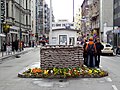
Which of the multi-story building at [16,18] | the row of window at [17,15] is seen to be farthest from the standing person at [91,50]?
the row of window at [17,15]

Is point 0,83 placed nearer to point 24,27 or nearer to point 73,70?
point 73,70

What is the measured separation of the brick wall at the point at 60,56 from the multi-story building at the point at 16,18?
38659 millimetres

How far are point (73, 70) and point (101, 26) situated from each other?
221 ft

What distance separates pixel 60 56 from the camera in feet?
55.3

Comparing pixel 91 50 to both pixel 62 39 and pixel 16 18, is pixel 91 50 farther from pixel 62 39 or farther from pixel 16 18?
pixel 16 18

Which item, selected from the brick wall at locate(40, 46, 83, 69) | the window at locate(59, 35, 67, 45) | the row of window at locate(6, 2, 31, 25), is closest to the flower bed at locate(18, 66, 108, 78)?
the brick wall at locate(40, 46, 83, 69)

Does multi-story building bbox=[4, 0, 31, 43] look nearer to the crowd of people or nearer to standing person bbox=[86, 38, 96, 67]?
the crowd of people

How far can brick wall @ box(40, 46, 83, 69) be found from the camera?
16.9 metres

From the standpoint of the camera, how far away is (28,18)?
90500mm

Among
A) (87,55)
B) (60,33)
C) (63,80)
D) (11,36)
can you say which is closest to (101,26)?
(11,36)

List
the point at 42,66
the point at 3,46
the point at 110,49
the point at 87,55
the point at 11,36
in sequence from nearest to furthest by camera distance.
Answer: the point at 42,66, the point at 87,55, the point at 110,49, the point at 3,46, the point at 11,36

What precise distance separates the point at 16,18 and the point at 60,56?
181 ft

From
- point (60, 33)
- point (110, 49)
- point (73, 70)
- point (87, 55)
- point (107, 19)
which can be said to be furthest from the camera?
point (107, 19)

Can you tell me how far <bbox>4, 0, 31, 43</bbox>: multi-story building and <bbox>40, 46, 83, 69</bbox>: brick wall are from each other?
127 feet
